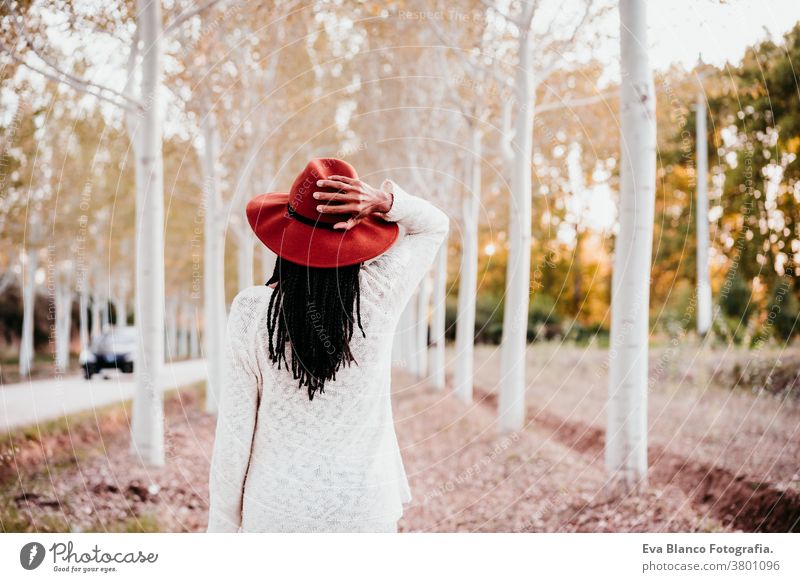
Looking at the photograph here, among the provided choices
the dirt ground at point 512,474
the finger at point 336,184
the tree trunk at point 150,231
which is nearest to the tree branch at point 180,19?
the tree trunk at point 150,231

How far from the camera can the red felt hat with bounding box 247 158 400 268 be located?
2.09m

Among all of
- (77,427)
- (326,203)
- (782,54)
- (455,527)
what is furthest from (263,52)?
(326,203)

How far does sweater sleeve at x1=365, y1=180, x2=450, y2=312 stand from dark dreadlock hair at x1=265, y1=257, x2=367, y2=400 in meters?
0.11

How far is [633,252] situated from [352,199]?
102 inches

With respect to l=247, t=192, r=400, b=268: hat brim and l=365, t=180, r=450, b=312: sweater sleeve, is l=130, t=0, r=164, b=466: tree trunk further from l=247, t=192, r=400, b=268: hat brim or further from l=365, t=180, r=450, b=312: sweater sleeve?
l=365, t=180, r=450, b=312: sweater sleeve

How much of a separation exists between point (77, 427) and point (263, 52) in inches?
174

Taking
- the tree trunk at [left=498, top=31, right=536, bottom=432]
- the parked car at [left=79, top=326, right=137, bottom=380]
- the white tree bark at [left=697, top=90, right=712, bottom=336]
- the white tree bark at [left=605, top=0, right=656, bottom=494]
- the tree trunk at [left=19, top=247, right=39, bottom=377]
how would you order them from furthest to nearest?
the parked car at [left=79, top=326, right=137, bottom=380]
the tree trunk at [left=19, top=247, right=39, bottom=377]
the white tree bark at [left=697, top=90, right=712, bottom=336]
the tree trunk at [left=498, top=31, right=536, bottom=432]
the white tree bark at [left=605, top=0, right=656, bottom=494]

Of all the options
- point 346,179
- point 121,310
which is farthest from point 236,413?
point 121,310

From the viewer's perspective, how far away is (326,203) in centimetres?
218

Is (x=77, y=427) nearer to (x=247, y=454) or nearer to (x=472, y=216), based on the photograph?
(x=247, y=454)

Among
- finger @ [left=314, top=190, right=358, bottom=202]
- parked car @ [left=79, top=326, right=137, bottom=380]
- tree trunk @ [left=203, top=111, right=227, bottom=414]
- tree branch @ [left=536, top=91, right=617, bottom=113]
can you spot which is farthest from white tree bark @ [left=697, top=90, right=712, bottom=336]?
parked car @ [left=79, top=326, right=137, bottom=380]

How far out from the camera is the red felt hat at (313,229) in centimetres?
209

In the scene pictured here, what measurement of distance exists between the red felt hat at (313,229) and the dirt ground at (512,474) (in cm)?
A: 270

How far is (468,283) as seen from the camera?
9.12m
